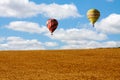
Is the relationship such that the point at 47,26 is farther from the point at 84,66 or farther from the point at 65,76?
the point at 65,76

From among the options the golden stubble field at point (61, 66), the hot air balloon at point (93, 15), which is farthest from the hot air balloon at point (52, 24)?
the golden stubble field at point (61, 66)

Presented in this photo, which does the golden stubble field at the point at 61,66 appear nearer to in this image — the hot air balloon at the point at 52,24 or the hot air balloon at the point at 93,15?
the hot air balloon at the point at 52,24

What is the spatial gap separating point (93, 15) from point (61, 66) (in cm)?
1964

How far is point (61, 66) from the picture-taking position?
114ft

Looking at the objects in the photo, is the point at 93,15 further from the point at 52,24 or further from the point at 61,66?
the point at 61,66

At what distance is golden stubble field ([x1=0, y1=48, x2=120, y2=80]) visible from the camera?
1142 inches

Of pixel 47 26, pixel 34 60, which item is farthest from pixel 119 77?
pixel 47 26

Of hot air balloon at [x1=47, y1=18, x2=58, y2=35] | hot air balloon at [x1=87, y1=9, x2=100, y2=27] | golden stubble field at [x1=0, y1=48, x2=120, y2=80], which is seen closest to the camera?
golden stubble field at [x1=0, y1=48, x2=120, y2=80]

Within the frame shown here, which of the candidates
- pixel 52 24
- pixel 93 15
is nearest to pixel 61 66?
pixel 52 24

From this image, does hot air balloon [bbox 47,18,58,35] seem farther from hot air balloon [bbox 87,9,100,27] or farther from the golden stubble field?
the golden stubble field

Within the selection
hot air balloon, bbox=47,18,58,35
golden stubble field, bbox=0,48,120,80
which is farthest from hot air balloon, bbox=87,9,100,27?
golden stubble field, bbox=0,48,120,80

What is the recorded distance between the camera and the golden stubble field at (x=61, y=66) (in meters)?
29.0

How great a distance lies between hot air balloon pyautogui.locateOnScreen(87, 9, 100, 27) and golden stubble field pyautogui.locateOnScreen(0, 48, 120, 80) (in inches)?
361

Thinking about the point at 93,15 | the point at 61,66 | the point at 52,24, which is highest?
the point at 93,15
